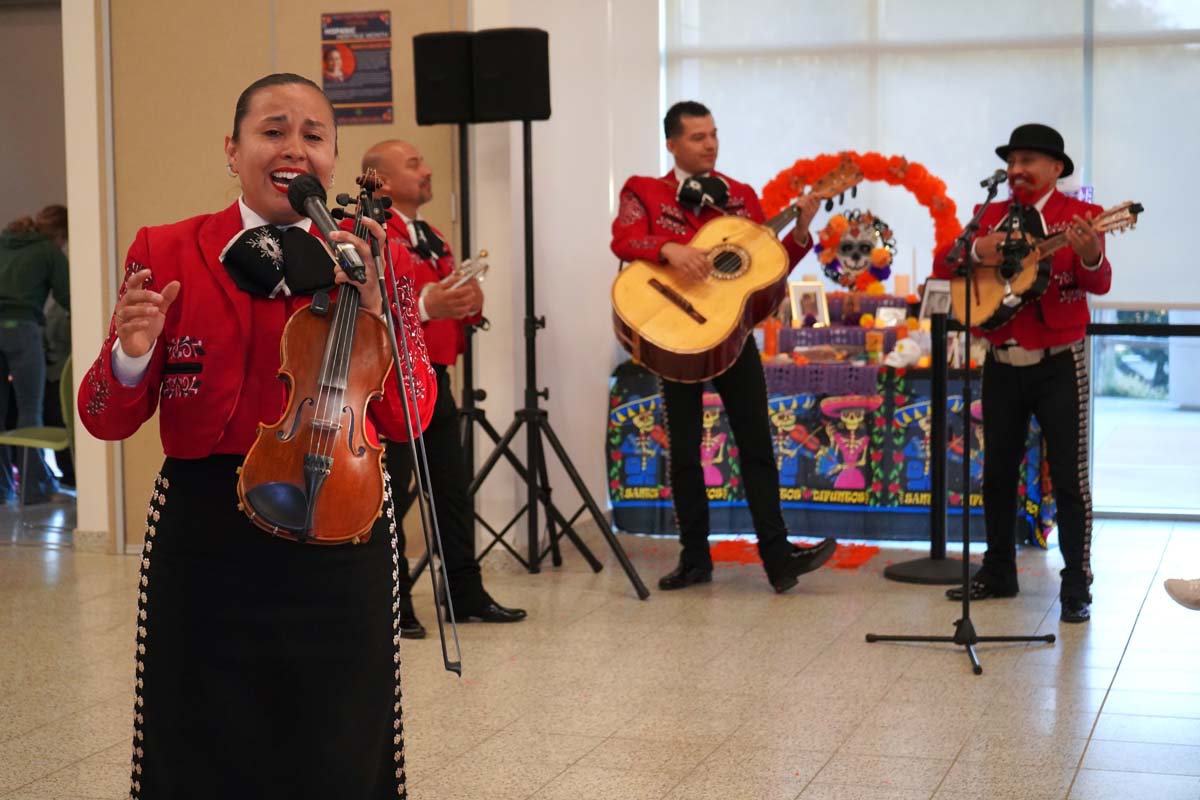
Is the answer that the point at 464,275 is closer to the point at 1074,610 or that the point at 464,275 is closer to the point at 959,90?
the point at 1074,610

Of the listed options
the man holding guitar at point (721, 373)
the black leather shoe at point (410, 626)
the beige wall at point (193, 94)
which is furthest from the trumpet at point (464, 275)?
the beige wall at point (193, 94)

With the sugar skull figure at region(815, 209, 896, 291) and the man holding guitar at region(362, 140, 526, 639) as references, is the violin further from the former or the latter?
the sugar skull figure at region(815, 209, 896, 291)

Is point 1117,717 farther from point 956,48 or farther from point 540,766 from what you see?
point 956,48

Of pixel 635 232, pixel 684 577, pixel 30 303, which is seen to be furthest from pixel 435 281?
pixel 30 303

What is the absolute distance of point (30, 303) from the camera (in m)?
8.15

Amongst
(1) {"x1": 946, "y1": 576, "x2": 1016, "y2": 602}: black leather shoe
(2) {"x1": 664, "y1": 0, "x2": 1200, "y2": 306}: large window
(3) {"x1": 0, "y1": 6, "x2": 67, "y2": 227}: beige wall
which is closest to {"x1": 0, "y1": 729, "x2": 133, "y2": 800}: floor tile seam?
(1) {"x1": 946, "y1": 576, "x2": 1016, "y2": 602}: black leather shoe

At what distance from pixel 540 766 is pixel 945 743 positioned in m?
1.03

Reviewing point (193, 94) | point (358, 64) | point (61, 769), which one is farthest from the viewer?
point (193, 94)

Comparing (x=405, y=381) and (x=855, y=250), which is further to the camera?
(x=855, y=250)

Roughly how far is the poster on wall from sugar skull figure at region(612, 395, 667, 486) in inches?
68.6

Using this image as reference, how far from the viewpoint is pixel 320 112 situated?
224 cm

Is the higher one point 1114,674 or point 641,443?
point 641,443

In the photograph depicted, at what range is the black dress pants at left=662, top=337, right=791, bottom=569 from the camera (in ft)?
18.1

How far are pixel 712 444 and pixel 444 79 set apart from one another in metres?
2.15
